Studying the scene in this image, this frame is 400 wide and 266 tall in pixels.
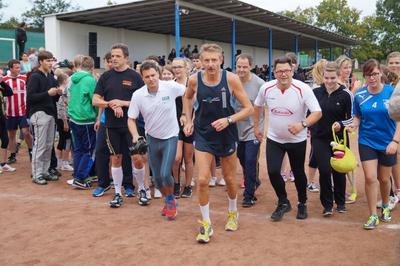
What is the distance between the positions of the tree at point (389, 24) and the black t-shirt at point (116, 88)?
7911 cm

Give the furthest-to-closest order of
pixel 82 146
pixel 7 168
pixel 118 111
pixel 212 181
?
pixel 7 168, pixel 212 181, pixel 82 146, pixel 118 111

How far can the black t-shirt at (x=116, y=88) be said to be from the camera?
5.89 meters

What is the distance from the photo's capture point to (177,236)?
183 inches

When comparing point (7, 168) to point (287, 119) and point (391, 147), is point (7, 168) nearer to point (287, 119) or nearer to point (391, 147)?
point (287, 119)

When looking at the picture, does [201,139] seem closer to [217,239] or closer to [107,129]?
[217,239]

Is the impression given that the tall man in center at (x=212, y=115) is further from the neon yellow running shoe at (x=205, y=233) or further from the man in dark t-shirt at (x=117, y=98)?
the man in dark t-shirt at (x=117, y=98)

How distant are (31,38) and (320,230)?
2197 cm

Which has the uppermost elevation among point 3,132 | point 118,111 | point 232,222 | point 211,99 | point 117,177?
point 211,99

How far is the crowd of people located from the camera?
15.1 ft

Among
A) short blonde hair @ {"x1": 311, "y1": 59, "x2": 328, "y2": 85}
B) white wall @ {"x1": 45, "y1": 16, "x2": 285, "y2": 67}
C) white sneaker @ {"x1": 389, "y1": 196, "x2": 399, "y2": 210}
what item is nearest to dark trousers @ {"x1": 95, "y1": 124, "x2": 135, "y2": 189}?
short blonde hair @ {"x1": 311, "y1": 59, "x2": 328, "y2": 85}

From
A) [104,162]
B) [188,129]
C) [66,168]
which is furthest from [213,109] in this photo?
[66,168]

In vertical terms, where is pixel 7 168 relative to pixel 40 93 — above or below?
below

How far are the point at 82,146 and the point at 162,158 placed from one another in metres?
2.15

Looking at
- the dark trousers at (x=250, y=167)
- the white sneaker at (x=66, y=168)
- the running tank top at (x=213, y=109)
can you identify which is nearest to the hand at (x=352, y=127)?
the dark trousers at (x=250, y=167)
